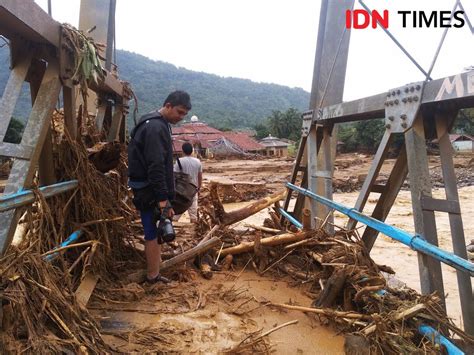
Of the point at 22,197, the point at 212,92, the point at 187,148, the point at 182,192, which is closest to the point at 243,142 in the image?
the point at 187,148

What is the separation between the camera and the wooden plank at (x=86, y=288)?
2.81 metres

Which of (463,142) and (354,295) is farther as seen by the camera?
(463,142)

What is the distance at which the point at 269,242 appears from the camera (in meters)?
3.98

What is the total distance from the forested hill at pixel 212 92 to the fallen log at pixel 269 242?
74.2 metres

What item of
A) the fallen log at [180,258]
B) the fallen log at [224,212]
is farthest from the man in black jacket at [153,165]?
the fallen log at [224,212]

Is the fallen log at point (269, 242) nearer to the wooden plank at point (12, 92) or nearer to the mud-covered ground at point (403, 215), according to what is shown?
the mud-covered ground at point (403, 215)

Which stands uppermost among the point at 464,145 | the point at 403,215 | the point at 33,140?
the point at 464,145

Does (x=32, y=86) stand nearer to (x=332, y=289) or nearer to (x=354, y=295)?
(x=332, y=289)

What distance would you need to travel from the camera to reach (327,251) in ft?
11.7

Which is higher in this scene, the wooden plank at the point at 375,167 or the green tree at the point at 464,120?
the green tree at the point at 464,120

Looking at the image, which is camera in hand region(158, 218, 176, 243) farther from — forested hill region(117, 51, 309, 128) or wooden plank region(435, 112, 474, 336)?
forested hill region(117, 51, 309, 128)

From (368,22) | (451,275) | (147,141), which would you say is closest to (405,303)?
(147,141)

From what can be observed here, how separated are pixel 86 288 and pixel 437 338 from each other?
2479 millimetres

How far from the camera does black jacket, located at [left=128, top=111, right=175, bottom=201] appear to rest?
322cm
